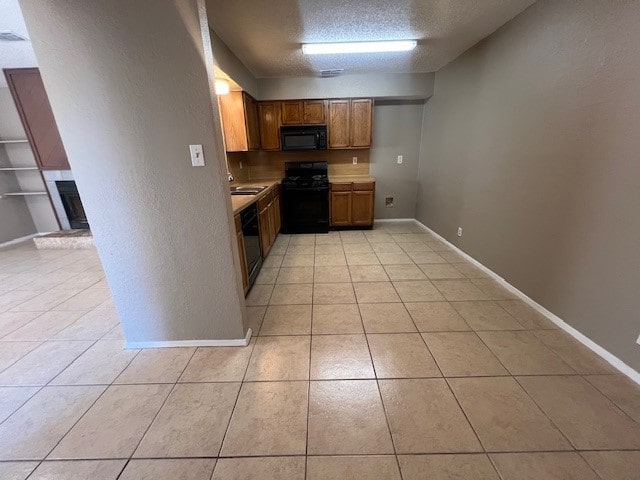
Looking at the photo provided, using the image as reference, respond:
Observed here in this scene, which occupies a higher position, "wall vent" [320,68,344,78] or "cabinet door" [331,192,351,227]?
"wall vent" [320,68,344,78]

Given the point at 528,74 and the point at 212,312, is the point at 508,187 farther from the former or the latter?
the point at 212,312

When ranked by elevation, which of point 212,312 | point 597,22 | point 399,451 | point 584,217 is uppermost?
point 597,22

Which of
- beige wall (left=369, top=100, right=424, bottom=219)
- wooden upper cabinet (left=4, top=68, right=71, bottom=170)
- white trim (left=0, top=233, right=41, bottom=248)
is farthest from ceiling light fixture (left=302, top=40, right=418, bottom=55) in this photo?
white trim (left=0, top=233, right=41, bottom=248)

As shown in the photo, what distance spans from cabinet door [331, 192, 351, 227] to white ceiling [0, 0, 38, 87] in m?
3.66

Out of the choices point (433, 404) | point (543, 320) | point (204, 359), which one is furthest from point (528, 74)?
point (204, 359)

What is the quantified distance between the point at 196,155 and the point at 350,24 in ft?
6.54

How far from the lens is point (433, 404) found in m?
1.37

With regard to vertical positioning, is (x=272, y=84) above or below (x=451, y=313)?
above

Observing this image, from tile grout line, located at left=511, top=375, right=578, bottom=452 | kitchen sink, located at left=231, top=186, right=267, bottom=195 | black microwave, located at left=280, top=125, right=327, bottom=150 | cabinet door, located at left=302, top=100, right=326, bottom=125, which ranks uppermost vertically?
cabinet door, located at left=302, top=100, right=326, bottom=125

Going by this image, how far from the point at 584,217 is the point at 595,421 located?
1222 mm

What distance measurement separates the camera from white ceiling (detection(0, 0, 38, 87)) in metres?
2.11

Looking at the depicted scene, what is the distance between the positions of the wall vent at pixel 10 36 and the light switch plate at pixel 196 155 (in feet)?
9.53

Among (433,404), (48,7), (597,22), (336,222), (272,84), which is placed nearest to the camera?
(48,7)

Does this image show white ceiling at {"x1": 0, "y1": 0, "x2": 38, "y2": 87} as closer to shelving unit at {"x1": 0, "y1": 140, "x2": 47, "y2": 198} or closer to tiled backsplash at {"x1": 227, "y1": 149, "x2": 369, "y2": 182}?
shelving unit at {"x1": 0, "y1": 140, "x2": 47, "y2": 198}
